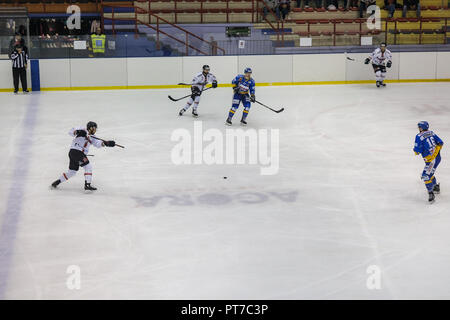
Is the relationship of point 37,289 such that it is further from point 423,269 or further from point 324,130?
point 324,130

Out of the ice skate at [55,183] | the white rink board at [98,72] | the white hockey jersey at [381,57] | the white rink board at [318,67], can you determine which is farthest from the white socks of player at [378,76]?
the ice skate at [55,183]

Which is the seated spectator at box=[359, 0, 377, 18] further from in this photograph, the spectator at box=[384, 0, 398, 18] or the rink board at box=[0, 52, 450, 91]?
the rink board at box=[0, 52, 450, 91]

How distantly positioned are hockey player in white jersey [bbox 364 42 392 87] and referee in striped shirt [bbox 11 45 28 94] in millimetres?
8664

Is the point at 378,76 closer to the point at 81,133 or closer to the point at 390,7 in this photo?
the point at 390,7

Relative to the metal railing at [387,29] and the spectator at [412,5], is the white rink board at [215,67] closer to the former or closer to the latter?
the metal railing at [387,29]

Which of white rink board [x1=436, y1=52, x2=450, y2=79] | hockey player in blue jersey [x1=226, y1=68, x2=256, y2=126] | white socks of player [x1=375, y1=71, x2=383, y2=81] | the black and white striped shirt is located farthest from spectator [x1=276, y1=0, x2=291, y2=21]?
hockey player in blue jersey [x1=226, y1=68, x2=256, y2=126]

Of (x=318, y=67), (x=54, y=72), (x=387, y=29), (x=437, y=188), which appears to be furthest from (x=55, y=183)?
(x=387, y=29)

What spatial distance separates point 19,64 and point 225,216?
421 inches

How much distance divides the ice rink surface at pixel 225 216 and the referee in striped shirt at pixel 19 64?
308 cm

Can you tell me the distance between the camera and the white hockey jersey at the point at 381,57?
19062 millimetres

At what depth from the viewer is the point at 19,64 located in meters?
17.9

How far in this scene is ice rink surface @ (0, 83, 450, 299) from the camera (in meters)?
6.93
